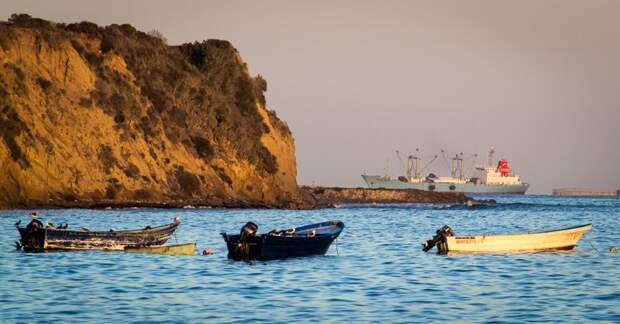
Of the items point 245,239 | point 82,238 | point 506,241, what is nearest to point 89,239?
point 82,238

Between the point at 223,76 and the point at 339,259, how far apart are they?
10389cm

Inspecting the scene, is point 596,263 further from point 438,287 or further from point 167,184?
point 167,184

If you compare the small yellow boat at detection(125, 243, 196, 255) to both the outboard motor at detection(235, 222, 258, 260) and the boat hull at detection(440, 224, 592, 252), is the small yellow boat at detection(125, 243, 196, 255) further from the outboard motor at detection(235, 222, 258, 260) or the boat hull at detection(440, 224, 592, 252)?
the boat hull at detection(440, 224, 592, 252)

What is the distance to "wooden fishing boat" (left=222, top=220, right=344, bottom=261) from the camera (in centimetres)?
5256

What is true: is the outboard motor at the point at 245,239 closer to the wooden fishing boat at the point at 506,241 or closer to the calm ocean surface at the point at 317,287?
the calm ocean surface at the point at 317,287

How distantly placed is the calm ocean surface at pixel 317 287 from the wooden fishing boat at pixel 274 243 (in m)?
0.62

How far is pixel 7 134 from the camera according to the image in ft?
367

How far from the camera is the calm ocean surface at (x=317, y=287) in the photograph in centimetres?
3444

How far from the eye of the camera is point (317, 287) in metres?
42.3

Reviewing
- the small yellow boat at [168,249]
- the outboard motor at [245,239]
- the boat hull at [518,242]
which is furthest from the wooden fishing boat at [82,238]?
the boat hull at [518,242]

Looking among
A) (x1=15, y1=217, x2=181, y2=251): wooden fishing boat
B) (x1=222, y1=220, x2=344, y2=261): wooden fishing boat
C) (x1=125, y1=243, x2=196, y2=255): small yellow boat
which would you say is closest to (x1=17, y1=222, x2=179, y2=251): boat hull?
(x1=15, y1=217, x2=181, y2=251): wooden fishing boat

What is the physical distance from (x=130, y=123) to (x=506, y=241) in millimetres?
→ 80881

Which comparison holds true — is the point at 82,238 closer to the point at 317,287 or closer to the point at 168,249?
the point at 168,249

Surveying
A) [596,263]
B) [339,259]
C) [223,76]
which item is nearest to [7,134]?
[223,76]
